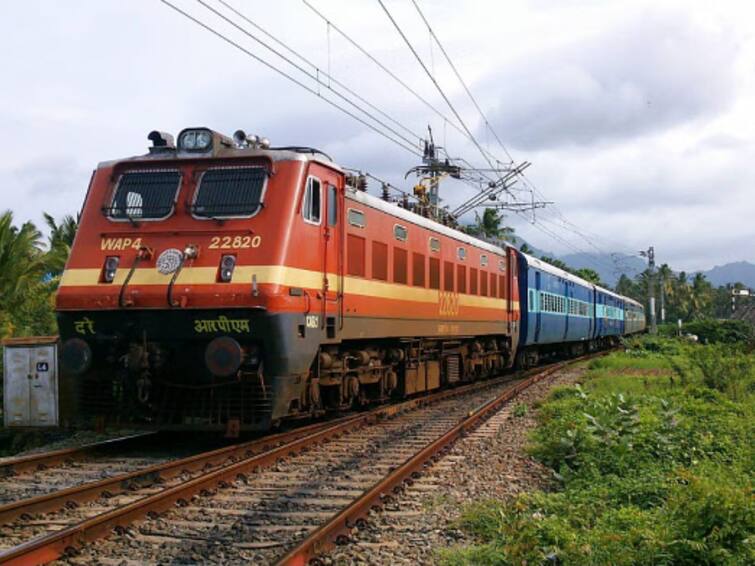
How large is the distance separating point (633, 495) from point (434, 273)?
28.9ft

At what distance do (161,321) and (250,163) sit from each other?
7.38 feet

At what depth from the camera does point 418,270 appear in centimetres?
1409

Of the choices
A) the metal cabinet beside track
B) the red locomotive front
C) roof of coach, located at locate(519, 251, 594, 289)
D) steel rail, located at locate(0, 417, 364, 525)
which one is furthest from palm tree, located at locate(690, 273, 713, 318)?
steel rail, located at locate(0, 417, 364, 525)

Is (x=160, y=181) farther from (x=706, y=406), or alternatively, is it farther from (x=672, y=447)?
(x=706, y=406)

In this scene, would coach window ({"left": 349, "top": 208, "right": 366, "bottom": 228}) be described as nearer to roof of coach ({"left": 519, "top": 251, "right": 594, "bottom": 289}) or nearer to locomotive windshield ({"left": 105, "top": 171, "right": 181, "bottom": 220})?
locomotive windshield ({"left": 105, "top": 171, "right": 181, "bottom": 220})

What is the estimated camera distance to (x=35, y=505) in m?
6.28

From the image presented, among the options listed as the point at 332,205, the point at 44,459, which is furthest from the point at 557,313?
→ the point at 44,459

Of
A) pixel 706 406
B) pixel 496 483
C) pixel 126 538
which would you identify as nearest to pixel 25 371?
pixel 126 538

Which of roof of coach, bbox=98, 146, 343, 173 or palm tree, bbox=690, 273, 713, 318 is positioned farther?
palm tree, bbox=690, 273, 713, 318

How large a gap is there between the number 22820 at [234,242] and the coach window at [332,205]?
147 centimetres

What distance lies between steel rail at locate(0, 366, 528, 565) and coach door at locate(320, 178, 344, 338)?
1464mm

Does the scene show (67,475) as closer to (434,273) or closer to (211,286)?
(211,286)

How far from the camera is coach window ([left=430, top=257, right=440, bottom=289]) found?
14809 millimetres

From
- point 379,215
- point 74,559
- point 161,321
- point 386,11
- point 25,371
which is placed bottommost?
point 74,559
